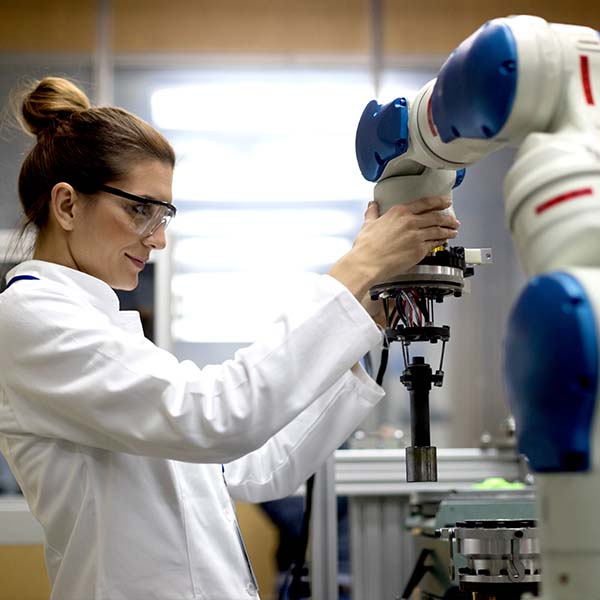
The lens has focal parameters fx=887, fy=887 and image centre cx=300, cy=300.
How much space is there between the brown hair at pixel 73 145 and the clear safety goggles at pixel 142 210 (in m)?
0.03

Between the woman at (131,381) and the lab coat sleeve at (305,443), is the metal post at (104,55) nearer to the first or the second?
the woman at (131,381)

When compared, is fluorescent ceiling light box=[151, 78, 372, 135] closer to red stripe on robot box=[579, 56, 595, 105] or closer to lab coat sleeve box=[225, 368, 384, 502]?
lab coat sleeve box=[225, 368, 384, 502]

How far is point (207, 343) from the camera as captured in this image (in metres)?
3.85

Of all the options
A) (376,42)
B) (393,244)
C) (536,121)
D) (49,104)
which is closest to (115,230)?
(49,104)

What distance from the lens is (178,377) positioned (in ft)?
3.71

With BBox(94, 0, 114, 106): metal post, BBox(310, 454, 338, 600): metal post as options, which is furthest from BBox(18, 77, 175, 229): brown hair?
BBox(94, 0, 114, 106): metal post

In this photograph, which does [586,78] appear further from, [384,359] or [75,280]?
[75,280]

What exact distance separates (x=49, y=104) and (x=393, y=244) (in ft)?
2.21

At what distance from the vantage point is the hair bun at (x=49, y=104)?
4.78 ft

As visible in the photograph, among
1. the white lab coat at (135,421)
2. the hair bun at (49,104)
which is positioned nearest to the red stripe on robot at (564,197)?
the white lab coat at (135,421)

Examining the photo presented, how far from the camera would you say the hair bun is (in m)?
1.46

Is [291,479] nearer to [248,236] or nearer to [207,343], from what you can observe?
[207,343]

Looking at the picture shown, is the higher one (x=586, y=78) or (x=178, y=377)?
(x=586, y=78)

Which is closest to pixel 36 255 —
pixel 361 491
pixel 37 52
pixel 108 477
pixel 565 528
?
pixel 108 477
